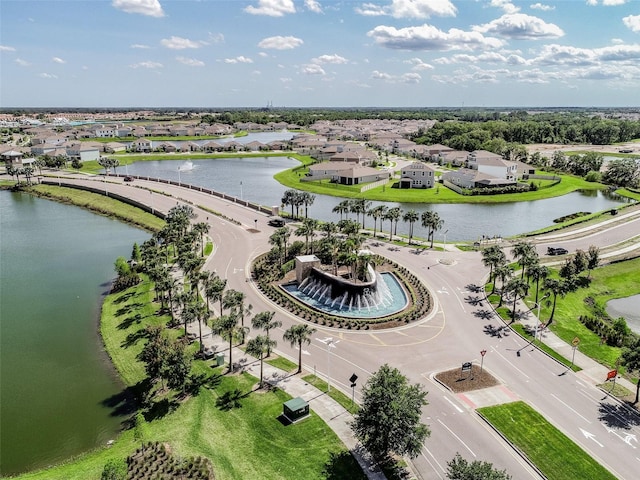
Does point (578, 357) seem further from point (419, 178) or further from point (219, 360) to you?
point (419, 178)

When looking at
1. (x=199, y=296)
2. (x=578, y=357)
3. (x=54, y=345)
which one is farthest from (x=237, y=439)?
(x=578, y=357)

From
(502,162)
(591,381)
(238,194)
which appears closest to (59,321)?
(591,381)

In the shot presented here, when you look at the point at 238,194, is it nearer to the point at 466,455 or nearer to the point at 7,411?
the point at 7,411

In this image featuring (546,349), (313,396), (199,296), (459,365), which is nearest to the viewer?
(313,396)

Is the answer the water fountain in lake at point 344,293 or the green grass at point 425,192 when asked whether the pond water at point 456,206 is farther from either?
the water fountain in lake at point 344,293

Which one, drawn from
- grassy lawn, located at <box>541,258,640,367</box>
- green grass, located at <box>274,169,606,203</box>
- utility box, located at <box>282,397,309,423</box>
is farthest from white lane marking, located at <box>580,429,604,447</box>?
green grass, located at <box>274,169,606,203</box>

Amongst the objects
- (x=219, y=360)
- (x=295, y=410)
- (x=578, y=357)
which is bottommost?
(x=578, y=357)
